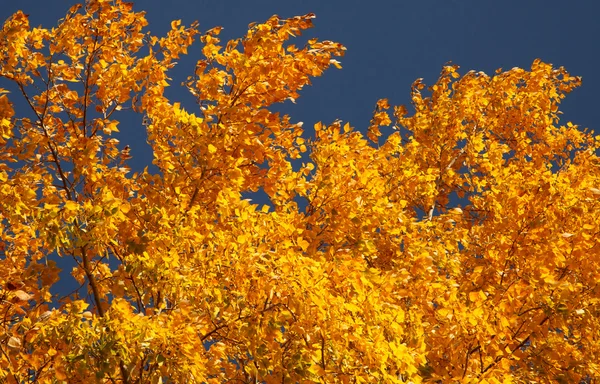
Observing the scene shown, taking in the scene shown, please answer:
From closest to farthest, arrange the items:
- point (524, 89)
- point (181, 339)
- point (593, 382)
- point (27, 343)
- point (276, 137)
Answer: point (181, 339) < point (27, 343) < point (593, 382) < point (276, 137) < point (524, 89)

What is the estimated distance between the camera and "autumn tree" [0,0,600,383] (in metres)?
3.76

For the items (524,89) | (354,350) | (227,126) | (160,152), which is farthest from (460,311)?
(524,89)

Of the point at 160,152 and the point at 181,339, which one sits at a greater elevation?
the point at 160,152

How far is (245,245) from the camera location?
4.09m

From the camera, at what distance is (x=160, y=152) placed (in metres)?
5.23

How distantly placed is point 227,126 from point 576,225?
2532 millimetres

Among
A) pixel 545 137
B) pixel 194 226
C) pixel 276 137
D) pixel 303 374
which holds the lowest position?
pixel 303 374

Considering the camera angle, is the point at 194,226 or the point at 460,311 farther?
the point at 194,226

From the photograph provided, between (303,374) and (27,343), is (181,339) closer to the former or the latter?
(303,374)

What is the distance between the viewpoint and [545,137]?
9094mm

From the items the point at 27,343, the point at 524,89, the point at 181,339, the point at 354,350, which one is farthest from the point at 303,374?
the point at 524,89

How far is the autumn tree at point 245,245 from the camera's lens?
3.76 metres

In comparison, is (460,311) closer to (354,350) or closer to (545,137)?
(354,350)

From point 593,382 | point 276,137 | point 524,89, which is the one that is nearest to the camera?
point 593,382
